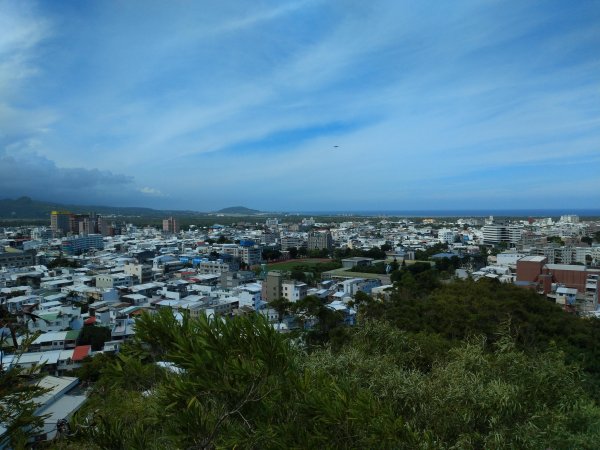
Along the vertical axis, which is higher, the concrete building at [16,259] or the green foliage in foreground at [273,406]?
the green foliage in foreground at [273,406]

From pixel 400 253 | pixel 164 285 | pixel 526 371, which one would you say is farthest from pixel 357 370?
pixel 400 253

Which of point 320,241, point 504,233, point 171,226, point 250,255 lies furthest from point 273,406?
point 171,226

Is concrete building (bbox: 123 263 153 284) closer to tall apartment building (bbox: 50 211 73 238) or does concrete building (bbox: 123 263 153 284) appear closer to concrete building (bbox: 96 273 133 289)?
concrete building (bbox: 96 273 133 289)

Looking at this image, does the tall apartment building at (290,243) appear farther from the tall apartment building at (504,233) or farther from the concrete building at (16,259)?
the concrete building at (16,259)

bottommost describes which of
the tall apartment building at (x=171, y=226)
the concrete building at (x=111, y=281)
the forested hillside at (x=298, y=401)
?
the concrete building at (x=111, y=281)

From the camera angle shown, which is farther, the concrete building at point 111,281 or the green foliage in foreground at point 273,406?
the concrete building at point 111,281

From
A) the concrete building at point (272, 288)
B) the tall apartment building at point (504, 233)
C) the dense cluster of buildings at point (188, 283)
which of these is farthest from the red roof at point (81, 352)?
the tall apartment building at point (504, 233)
